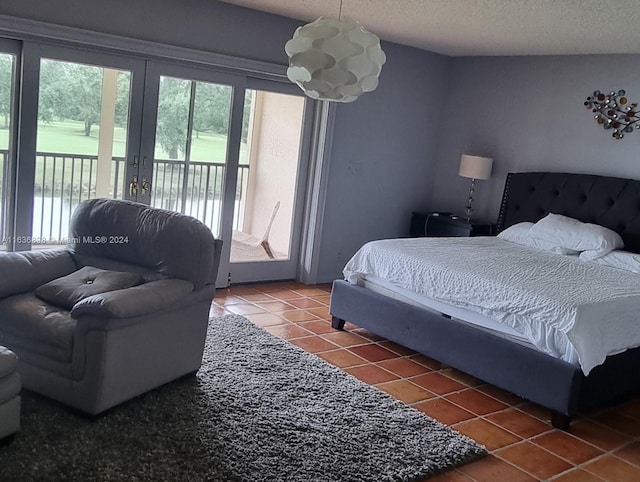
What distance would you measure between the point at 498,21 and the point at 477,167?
1.73m

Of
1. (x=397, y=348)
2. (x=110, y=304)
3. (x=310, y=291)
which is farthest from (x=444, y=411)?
(x=310, y=291)

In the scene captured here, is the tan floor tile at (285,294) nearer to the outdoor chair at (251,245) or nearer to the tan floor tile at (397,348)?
the outdoor chair at (251,245)

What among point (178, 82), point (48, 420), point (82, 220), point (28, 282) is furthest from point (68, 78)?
point (48, 420)

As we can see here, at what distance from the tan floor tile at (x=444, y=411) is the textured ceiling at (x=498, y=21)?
2.42m

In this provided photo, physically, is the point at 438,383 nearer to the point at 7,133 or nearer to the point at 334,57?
the point at 334,57

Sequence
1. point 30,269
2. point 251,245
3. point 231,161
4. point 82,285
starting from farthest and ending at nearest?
point 251,245 → point 231,161 → point 30,269 → point 82,285

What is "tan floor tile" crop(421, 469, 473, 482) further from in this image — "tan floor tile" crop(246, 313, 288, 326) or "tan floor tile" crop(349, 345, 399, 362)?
"tan floor tile" crop(246, 313, 288, 326)

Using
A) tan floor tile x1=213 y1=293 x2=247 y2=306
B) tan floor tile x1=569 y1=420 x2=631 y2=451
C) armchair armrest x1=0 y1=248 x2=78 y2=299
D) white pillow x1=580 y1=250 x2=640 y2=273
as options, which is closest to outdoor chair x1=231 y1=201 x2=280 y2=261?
tan floor tile x1=213 y1=293 x2=247 y2=306

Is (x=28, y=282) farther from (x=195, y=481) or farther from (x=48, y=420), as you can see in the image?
(x=195, y=481)

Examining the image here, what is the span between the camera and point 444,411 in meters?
3.52

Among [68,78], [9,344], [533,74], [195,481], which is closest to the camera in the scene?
[195,481]

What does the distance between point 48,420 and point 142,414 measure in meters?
0.41

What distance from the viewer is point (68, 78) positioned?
14.7 feet

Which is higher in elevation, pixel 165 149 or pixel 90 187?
pixel 165 149
